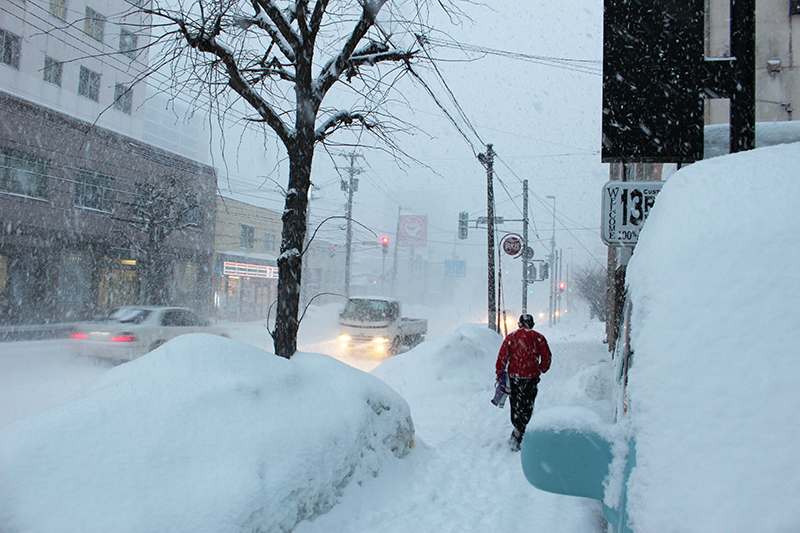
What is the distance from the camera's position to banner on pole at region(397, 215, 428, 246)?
128ft

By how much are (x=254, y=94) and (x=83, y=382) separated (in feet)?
26.9

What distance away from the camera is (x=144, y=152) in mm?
24953

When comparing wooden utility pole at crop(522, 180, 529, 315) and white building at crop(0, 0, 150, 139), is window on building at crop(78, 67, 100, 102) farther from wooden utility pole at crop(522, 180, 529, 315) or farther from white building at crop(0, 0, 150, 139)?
wooden utility pole at crop(522, 180, 529, 315)

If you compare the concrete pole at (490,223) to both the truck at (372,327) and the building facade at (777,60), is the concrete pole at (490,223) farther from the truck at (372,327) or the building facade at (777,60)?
the building facade at (777,60)

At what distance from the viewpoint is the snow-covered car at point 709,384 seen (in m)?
1.24

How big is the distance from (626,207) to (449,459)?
3104mm

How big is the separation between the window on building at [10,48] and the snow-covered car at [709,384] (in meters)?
28.1

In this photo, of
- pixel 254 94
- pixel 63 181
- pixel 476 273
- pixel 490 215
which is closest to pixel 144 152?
pixel 63 181

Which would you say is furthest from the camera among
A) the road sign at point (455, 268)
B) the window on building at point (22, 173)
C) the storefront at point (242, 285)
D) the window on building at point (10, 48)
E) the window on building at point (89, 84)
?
the road sign at point (455, 268)

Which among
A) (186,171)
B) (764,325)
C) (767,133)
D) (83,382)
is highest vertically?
(186,171)

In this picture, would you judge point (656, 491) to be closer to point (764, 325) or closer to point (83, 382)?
point (764, 325)

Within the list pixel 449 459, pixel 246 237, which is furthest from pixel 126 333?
pixel 246 237

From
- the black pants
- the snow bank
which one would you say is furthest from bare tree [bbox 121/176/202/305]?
the black pants

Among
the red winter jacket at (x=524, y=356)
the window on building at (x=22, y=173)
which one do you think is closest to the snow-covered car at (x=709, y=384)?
the red winter jacket at (x=524, y=356)
